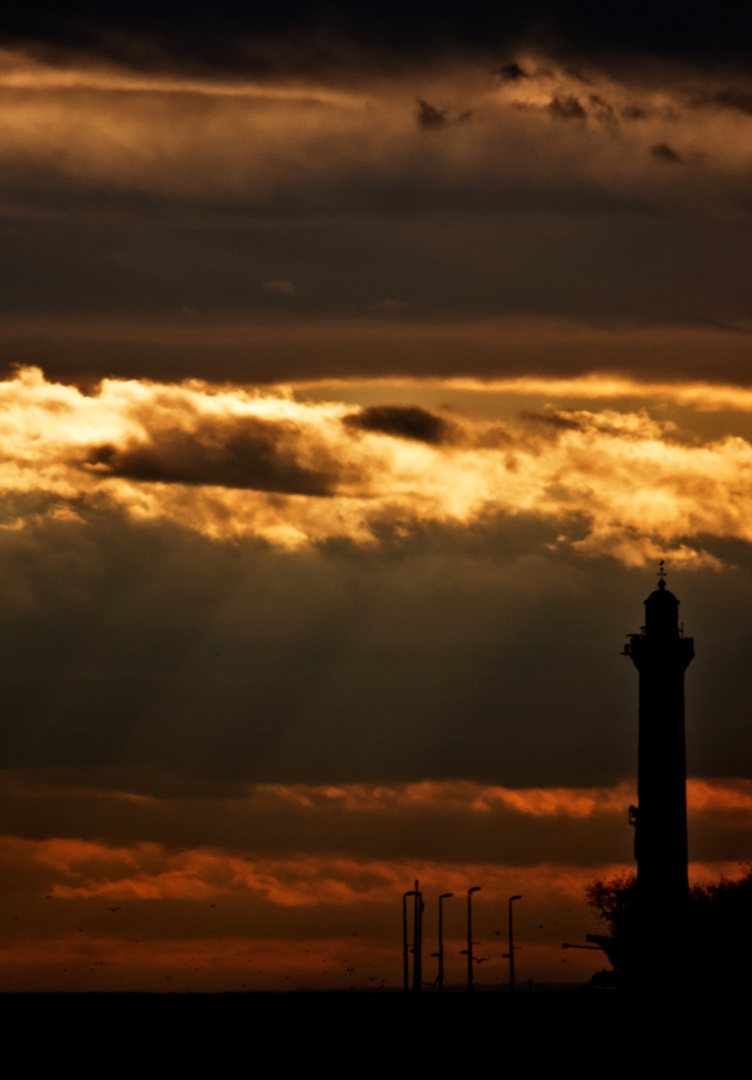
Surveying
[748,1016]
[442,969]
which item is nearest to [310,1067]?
[748,1016]

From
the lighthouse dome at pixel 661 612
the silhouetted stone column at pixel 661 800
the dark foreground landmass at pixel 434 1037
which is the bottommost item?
the dark foreground landmass at pixel 434 1037

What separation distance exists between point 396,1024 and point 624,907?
3030 cm

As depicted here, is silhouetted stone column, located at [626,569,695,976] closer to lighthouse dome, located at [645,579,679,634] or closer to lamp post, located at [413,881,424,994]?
lighthouse dome, located at [645,579,679,634]

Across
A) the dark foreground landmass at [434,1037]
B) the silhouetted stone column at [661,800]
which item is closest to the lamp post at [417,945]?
the dark foreground landmass at [434,1037]

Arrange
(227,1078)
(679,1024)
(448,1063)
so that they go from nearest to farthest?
(227,1078) → (448,1063) → (679,1024)

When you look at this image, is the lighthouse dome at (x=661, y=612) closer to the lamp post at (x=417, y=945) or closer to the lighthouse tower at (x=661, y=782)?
the lighthouse tower at (x=661, y=782)

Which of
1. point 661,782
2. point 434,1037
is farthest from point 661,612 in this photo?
point 434,1037

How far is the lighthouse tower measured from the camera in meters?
123

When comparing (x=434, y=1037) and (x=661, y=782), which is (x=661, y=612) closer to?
(x=661, y=782)

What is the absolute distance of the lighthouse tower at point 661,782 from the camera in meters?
123

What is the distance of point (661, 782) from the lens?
4924 inches

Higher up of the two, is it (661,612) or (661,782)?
(661,612)

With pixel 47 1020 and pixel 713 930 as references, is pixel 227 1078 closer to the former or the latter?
pixel 713 930

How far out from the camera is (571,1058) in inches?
4013
